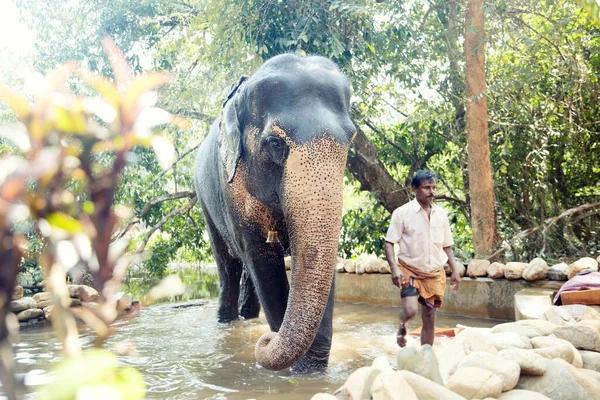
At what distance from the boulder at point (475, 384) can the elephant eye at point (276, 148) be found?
185cm

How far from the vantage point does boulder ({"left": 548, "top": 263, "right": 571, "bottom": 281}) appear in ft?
21.8

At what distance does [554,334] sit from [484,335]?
788 mm

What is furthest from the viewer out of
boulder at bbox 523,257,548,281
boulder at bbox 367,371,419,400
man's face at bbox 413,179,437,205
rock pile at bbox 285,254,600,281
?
boulder at bbox 523,257,548,281

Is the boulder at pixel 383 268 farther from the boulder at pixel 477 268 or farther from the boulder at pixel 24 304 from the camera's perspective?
the boulder at pixel 24 304

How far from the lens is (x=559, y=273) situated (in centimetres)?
668

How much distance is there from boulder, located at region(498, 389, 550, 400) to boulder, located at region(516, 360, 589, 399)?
7.9 inches

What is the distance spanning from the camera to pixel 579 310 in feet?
15.8

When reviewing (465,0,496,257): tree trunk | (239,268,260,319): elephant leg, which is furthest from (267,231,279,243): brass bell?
(465,0,496,257): tree trunk

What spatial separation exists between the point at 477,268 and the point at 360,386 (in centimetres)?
501

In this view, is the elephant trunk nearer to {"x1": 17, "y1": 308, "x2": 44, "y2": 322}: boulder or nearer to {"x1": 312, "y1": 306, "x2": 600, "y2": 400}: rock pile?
{"x1": 312, "y1": 306, "x2": 600, "y2": 400}: rock pile

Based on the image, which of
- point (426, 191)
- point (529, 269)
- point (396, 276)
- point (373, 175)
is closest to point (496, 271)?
point (529, 269)

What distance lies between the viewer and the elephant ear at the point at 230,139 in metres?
4.48

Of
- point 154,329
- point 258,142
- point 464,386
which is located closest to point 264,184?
point 258,142

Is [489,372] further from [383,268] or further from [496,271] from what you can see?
[383,268]
